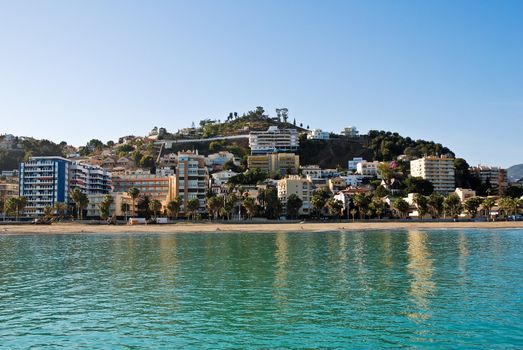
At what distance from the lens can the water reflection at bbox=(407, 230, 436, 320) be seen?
922 inches

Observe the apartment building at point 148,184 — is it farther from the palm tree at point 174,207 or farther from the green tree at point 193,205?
the green tree at point 193,205

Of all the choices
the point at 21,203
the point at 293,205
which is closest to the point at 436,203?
the point at 293,205

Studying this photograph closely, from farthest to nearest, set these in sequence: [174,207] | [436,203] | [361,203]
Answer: [361,203] → [436,203] → [174,207]

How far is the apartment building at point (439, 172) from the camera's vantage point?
161m

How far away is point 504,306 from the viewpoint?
2388 centimetres

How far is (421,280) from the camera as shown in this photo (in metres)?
32.0

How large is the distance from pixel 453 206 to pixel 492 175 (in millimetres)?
79474

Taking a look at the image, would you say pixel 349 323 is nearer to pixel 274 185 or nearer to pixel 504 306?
pixel 504 306

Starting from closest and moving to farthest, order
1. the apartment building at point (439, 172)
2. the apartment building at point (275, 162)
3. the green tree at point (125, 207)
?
the green tree at point (125, 207) → the apartment building at point (439, 172) → the apartment building at point (275, 162)

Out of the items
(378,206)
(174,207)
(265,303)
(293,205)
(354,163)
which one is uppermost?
(354,163)

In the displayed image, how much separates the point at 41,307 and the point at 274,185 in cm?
12642

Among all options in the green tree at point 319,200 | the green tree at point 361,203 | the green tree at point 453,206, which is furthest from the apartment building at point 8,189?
the green tree at point 453,206

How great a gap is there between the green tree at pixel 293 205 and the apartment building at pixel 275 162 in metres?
51.7

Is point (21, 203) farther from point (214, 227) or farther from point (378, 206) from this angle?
point (378, 206)
